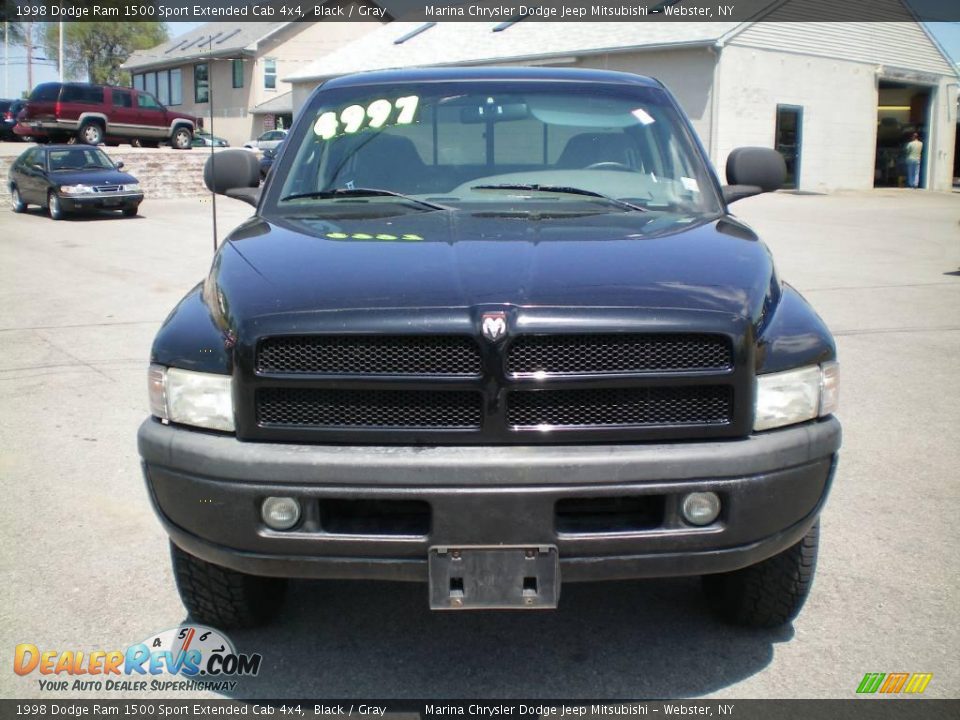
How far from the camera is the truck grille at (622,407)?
9.00 feet

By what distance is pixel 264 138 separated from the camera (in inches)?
1857

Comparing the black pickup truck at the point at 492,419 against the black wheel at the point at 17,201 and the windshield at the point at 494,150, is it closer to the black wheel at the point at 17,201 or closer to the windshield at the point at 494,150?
the windshield at the point at 494,150

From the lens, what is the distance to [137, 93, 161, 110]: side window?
3459cm

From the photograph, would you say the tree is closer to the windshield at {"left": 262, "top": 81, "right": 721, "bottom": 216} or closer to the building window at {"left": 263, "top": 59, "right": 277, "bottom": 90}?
the building window at {"left": 263, "top": 59, "right": 277, "bottom": 90}

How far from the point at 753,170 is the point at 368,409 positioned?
2.59 m

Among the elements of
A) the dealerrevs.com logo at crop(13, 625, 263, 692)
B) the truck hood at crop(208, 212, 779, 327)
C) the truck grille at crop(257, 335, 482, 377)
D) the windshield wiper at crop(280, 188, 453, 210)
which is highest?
the windshield wiper at crop(280, 188, 453, 210)

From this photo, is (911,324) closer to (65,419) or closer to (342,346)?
(65,419)

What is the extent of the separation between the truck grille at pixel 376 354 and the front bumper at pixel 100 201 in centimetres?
2007

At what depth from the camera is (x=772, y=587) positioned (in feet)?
10.9

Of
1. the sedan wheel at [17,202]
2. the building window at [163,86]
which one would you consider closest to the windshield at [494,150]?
the sedan wheel at [17,202]

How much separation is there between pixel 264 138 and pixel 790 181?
2567 centimetres

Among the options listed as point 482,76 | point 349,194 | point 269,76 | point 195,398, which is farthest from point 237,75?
point 195,398

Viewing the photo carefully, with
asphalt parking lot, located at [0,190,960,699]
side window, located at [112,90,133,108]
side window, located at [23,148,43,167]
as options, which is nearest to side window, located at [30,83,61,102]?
side window, located at [112,90,133,108]

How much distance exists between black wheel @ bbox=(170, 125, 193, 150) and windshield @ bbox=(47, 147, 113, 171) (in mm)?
14104
